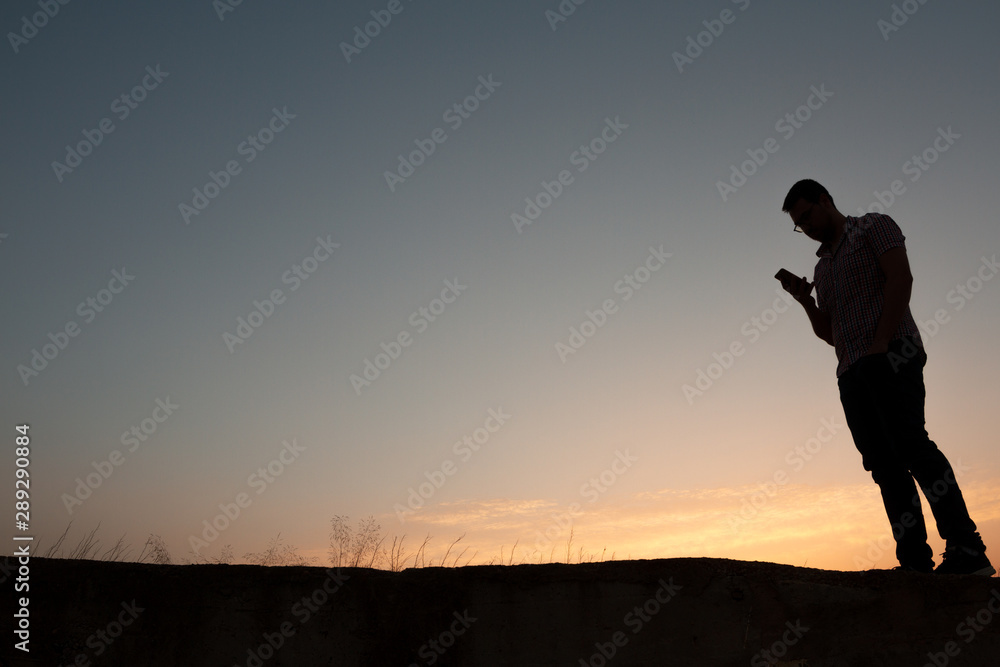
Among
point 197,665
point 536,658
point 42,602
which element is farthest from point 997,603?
point 42,602

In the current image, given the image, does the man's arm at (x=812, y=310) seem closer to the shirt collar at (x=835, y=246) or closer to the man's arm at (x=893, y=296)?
the shirt collar at (x=835, y=246)

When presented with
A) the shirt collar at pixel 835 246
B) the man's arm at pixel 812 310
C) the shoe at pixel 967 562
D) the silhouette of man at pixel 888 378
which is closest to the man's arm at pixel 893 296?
the silhouette of man at pixel 888 378

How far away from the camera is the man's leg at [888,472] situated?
3066 millimetres

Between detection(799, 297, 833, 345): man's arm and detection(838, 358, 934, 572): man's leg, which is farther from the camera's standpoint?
detection(799, 297, 833, 345): man's arm

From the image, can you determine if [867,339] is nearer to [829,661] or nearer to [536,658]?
[829,661]

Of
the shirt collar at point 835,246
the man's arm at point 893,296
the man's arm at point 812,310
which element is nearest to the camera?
the man's arm at point 893,296

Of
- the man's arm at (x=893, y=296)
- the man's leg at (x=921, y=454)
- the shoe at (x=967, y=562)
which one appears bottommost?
the shoe at (x=967, y=562)

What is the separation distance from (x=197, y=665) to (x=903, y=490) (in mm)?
2886

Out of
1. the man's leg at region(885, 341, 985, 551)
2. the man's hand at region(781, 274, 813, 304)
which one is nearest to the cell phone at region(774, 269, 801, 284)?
the man's hand at region(781, 274, 813, 304)

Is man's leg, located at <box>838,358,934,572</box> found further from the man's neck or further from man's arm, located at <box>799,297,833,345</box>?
the man's neck

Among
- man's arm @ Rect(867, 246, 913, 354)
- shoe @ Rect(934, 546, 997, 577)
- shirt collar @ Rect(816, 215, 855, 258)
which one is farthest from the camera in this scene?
shirt collar @ Rect(816, 215, 855, 258)

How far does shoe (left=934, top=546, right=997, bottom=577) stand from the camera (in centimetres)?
289

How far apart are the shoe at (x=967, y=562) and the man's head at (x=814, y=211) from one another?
4.58ft

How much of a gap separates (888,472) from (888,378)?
0.40 meters
